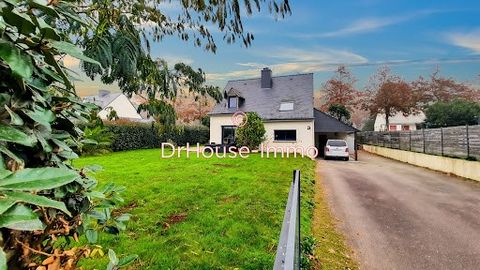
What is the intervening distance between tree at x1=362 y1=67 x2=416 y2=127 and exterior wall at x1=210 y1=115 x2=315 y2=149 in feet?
60.7

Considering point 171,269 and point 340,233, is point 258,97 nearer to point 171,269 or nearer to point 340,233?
point 340,233

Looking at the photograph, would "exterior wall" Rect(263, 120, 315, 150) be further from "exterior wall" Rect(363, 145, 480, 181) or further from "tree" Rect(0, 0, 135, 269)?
"tree" Rect(0, 0, 135, 269)

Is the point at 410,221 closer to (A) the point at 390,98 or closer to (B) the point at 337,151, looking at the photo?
(B) the point at 337,151

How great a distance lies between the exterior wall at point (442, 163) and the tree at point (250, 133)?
971cm

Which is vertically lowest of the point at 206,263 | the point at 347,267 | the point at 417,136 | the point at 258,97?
the point at 347,267

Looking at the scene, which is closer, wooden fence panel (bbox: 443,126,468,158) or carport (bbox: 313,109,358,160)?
wooden fence panel (bbox: 443,126,468,158)

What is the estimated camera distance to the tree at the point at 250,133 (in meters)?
22.0

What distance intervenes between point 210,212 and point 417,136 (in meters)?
16.5

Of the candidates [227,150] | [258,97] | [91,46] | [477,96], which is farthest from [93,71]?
[477,96]

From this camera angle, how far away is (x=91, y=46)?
2805mm

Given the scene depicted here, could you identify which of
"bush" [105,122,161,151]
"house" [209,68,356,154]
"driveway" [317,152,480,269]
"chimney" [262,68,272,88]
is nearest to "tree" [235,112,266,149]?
"house" [209,68,356,154]

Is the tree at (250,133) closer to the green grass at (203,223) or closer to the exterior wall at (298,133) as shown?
the exterior wall at (298,133)

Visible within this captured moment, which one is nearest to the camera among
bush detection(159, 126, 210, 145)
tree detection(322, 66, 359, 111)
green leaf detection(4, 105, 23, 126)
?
green leaf detection(4, 105, 23, 126)

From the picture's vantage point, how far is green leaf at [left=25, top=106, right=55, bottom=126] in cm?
88
